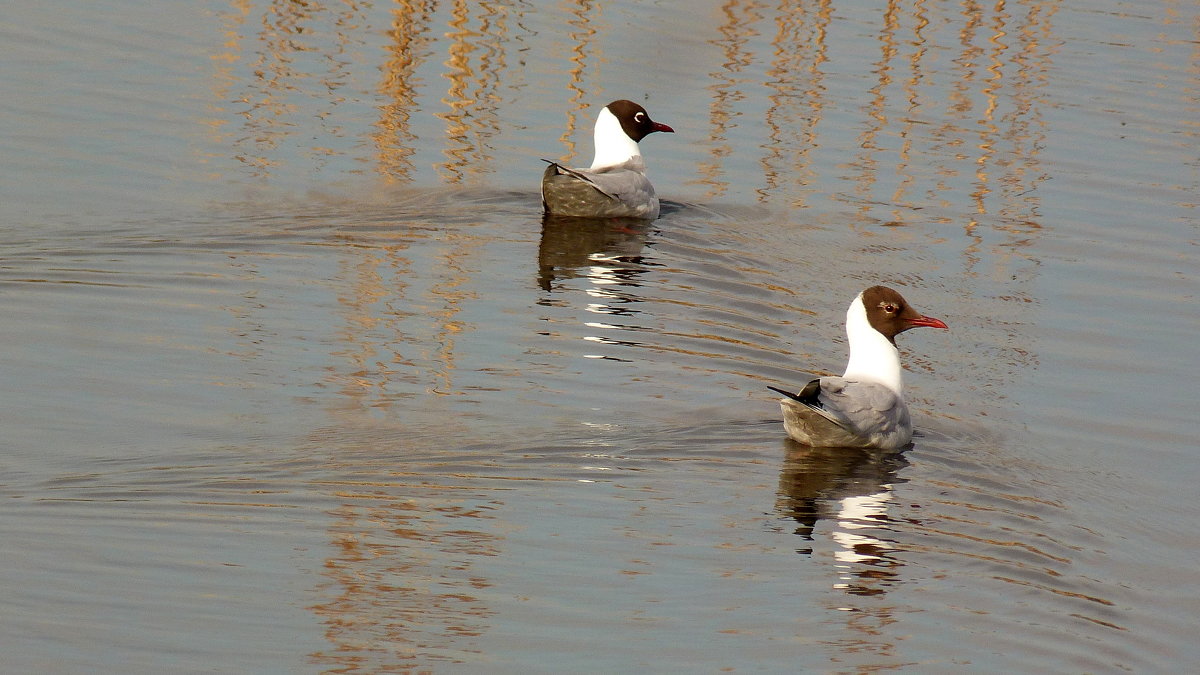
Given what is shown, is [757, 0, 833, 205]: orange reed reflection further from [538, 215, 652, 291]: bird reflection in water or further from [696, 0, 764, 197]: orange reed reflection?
[538, 215, 652, 291]: bird reflection in water

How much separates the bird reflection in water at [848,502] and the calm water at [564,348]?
0.09ft

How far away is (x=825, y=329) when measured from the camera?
463 inches

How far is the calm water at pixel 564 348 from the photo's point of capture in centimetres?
699

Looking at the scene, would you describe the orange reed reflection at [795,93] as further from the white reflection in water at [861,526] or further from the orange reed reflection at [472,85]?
the white reflection in water at [861,526]

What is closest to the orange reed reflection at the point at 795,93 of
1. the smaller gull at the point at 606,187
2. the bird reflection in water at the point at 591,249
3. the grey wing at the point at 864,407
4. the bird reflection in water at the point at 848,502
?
the smaller gull at the point at 606,187

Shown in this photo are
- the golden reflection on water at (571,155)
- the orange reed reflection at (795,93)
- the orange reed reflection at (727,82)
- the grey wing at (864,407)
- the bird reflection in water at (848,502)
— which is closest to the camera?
the golden reflection on water at (571,155)

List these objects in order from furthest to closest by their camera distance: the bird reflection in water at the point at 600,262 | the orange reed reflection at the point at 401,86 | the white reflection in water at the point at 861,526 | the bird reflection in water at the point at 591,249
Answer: the orange reed reflection at the point at 401,86, the bird reflection in water at the point at 591,249, the bird reflection in water at the point at 600,262, the white reflection in water at the point at 861,526

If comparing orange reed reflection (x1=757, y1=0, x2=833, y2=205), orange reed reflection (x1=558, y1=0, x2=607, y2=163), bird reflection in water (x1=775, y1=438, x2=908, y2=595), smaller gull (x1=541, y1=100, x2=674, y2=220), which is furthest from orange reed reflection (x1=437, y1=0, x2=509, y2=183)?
bird reflection in water (x1=775, y1=438, x2=908, y2=595)

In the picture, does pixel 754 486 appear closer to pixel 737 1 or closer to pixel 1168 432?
pixel 1168 432

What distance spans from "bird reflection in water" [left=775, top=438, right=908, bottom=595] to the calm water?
3cm

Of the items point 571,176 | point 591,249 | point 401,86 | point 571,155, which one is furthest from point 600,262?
point 401,86

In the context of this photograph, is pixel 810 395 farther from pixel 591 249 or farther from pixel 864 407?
pixel 591 249

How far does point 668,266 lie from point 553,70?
558 cm

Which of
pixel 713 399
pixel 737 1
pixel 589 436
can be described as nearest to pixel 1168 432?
pixel 713 399
